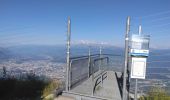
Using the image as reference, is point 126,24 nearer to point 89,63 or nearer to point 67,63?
point 67,63

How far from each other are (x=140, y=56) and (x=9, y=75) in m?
4.48

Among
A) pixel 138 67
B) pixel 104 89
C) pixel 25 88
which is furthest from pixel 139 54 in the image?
pixel 25 88

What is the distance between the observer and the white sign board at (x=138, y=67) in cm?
457

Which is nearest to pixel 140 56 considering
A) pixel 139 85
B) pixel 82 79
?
pixel 139 85

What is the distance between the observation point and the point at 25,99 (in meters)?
6.01

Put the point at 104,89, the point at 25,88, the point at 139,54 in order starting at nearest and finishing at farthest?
the point at 139,54 → the point at 104,89 → the point at 25,88

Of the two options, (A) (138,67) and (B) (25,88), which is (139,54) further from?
(B) (25,88)

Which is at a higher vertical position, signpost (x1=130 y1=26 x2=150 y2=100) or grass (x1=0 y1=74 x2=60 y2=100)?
signpost (x1=130 y1=26 x2=150 y2=100)

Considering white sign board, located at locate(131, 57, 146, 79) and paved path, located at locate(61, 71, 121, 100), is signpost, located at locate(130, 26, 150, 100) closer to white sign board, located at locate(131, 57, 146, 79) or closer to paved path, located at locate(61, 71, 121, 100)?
white sign board, located at locate(131, 57, 146, 79)

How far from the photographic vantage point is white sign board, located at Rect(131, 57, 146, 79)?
4574 millimetres

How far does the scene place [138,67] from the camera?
4.61 metres

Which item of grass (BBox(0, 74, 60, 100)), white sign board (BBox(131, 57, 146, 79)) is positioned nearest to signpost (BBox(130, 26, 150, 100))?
white sign board (BBox(131, 57, 146, 79))

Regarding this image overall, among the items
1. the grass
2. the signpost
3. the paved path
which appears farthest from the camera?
the grass

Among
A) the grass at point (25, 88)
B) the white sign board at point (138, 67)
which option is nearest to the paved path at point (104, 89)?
the grass at point (25, 88)
